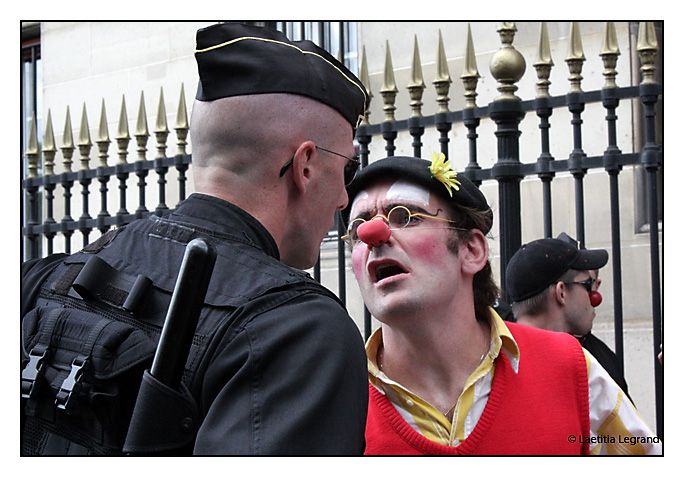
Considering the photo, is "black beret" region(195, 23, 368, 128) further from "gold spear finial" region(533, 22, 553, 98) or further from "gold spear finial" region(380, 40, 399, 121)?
"gold spear finial" region(380, 40, 399, 121)

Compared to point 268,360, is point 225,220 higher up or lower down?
higher up

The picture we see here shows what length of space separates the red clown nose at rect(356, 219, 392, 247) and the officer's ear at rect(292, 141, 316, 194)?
0.88m

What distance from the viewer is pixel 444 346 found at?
123 inches

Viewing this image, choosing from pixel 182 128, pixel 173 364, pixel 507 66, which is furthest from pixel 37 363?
pixel 182 128

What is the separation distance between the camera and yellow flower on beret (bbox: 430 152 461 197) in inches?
128

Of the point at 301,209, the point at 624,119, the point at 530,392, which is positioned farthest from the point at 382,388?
the point at 624,119

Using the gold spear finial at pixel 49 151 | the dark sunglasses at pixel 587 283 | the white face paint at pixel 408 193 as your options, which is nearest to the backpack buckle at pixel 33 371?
the white face paint at pixel 408 193

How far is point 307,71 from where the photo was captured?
2361mm

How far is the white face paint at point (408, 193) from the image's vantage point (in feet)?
10.7

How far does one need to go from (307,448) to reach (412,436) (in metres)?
1.15

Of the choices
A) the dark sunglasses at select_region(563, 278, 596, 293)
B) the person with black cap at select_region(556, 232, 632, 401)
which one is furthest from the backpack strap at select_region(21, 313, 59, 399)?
the dark sunglasses at select_region(563, 278, 596, 293)

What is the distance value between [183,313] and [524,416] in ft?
4.67
